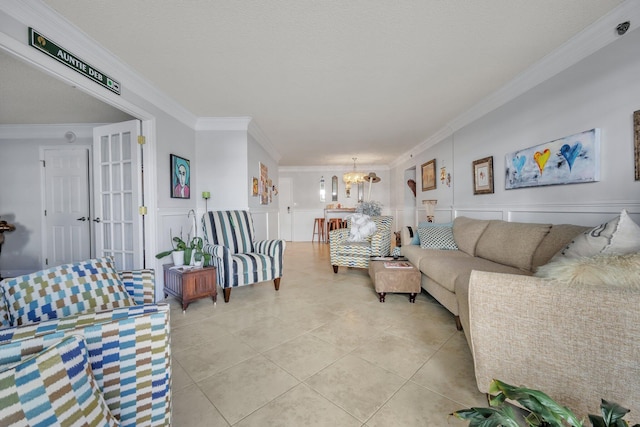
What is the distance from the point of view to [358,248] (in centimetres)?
362

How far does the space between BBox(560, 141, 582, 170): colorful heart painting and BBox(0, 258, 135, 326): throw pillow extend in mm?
3521

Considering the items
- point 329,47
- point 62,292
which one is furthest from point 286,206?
point 62,292

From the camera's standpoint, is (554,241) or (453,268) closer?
(554,241)

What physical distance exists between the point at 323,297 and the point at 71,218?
165 inches

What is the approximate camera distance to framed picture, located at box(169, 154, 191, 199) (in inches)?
125

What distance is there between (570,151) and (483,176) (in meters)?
1.16

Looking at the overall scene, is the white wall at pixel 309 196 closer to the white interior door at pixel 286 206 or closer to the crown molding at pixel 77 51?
the white interior door at pixel 286 206

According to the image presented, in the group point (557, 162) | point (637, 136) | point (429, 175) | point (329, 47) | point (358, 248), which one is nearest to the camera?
point (637, 136)

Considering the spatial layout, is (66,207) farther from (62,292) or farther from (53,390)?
(53,390)

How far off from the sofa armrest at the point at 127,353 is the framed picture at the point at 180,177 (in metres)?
2.68

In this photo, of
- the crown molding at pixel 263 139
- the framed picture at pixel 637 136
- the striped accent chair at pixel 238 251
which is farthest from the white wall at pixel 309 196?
the framed picture at pixel 637 136

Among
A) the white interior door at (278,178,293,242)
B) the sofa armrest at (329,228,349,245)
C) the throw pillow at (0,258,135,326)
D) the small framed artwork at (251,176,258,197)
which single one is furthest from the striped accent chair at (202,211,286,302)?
the white interior door at (278,178,293,242)

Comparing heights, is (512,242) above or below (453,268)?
above

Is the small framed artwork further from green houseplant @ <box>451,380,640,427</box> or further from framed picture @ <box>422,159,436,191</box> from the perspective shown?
green houseplant @ <box>451,380,640,427</box>
